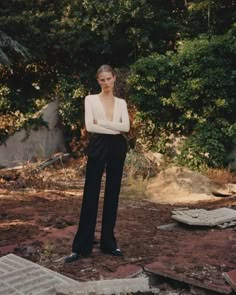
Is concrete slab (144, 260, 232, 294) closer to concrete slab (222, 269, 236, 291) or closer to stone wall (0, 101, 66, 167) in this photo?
concrete slab (222, 269, 236, 291)

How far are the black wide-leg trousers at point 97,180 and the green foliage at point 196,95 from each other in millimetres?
6935

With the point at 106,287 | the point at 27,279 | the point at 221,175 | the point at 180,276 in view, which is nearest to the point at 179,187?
the point at 221,175

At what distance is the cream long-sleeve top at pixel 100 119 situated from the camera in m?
4.12

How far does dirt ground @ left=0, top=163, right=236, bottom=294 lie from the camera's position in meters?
3.96

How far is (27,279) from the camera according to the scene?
3520 millimetres

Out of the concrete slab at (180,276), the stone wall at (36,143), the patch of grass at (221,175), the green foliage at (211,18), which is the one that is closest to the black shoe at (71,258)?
the concrete slab at (180,276)

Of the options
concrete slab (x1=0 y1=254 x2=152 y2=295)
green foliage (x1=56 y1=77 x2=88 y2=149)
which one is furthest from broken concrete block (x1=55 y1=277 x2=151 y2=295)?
green foliage (x1=56 y1=77 x2=88 y2=149)

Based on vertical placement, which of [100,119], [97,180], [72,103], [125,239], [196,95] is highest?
[196,95]

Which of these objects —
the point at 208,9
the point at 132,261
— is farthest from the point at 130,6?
the point at 132,261

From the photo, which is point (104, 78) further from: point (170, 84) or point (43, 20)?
point (43, 20)

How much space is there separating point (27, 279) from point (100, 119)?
158 cm

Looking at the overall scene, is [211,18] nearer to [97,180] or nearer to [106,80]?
[106,80]

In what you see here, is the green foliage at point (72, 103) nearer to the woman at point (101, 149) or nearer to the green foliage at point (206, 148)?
the green foliage at point (206, 148)

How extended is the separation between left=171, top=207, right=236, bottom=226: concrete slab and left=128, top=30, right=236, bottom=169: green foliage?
4.78 m
